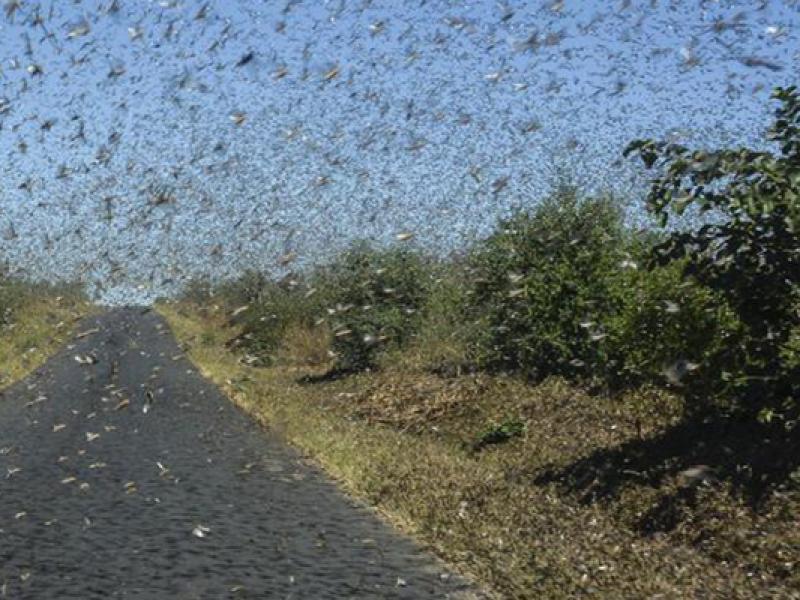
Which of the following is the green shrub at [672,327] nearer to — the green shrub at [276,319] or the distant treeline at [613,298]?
the distant treeline at [613,298]

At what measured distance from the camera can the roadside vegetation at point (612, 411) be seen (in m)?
10.3

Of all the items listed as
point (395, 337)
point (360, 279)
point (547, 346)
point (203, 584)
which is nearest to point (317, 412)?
point (547, 346)

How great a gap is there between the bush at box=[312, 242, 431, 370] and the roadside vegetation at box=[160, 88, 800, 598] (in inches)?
203

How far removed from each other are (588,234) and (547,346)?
104 inches

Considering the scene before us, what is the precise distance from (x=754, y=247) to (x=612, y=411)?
6.82 m

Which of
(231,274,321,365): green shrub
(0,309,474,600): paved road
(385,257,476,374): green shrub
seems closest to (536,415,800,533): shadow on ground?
(0,309,474,600): paved road

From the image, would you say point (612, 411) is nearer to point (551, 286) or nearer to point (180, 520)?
point (551, 286)

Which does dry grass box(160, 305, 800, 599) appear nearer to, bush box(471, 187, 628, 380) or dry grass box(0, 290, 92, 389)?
bush box(471, 187, 628, 380)

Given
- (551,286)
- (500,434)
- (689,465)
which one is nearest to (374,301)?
(551,286)

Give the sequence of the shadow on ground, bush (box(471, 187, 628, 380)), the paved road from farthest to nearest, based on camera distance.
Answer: bush (box(471, 187, 628, 380)), the shadow on ground, the paved road

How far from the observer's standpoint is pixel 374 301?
34.2 metres

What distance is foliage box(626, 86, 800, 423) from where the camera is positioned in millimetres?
11000

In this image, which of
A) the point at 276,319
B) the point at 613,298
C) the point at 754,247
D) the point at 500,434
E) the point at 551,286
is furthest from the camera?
the point at 276,319

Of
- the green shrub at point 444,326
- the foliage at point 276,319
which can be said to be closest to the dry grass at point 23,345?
the foliage at point 276,319
